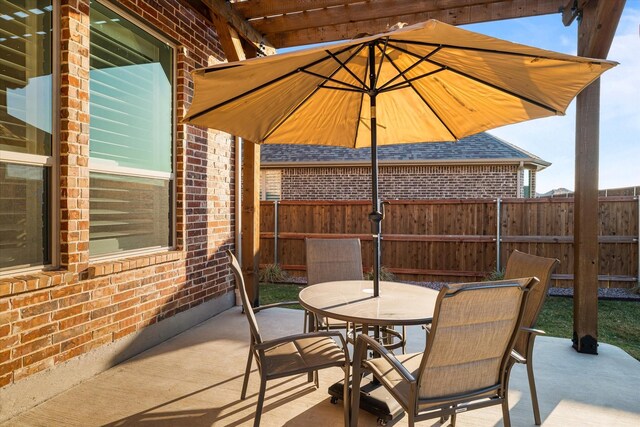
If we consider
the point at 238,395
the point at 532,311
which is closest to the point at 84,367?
the point at 238,395

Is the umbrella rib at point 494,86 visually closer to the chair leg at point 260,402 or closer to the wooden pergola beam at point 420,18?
the wooden pergola beam at point 420,18

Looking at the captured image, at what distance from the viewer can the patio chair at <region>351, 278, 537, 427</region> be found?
1.79m

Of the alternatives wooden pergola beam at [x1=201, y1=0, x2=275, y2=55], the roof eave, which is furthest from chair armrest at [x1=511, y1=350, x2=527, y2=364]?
the roof eave

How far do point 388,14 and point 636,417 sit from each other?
455cm

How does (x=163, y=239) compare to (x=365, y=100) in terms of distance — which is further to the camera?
(x=163, y=239)

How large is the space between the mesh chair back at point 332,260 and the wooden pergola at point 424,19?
5.73 feet

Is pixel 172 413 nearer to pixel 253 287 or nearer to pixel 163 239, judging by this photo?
pixel 163 239

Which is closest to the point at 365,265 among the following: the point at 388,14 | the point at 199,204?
the point at 199,204

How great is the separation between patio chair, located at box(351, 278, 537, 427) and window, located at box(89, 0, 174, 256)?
9.48 ft

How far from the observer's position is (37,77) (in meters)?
2.91

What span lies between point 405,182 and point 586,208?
726 centimetres

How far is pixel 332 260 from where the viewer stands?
4.09m

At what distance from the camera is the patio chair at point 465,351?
1.79 metres

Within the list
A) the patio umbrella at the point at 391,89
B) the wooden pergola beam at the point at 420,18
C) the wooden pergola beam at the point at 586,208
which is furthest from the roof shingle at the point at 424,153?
the patio umbrella at the point at 391,89
